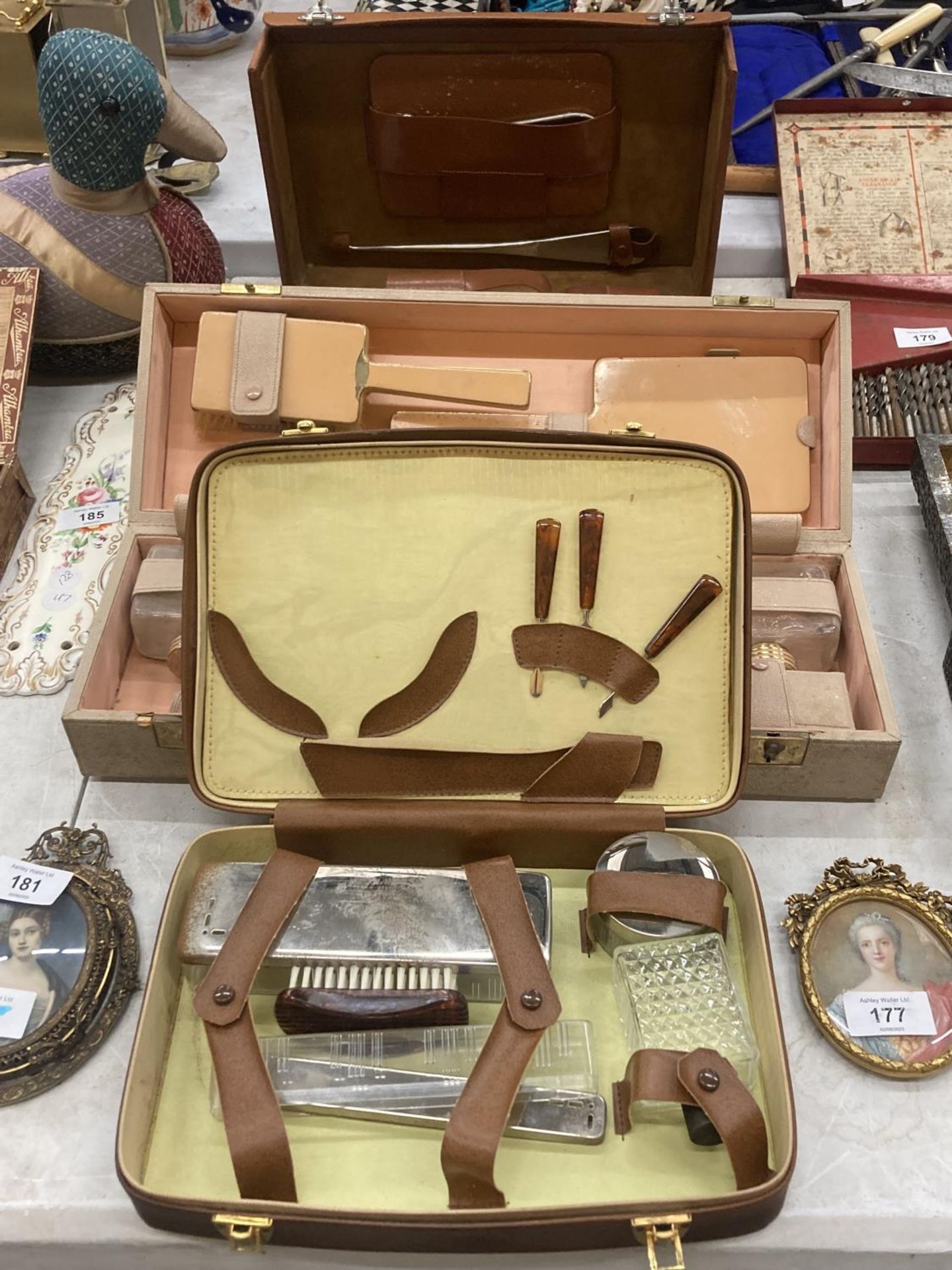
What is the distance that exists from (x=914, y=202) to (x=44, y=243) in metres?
1.81

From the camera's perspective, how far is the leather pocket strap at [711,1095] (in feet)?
3.79

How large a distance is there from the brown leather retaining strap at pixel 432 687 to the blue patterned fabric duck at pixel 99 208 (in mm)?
1074

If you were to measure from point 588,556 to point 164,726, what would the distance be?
0.62m

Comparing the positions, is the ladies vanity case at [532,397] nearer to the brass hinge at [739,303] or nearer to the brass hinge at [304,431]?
the brass hinge at [739,303]

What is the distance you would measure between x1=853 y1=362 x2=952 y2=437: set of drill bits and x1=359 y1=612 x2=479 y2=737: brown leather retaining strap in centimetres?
111

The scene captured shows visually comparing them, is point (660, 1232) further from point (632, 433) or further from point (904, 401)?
point (904, 401)

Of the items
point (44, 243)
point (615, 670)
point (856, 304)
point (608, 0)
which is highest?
point (608, 0)

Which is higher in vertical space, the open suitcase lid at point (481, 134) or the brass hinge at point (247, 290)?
the open suitcase lid at point (481, 134)

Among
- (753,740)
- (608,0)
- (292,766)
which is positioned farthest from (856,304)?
(292,766)

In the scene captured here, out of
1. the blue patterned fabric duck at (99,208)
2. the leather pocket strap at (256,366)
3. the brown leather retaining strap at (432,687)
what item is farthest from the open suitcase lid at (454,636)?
the blue patterned fabric duck at (99,208)

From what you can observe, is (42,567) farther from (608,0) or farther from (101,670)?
(608,0)

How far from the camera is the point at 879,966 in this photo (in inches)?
55.7

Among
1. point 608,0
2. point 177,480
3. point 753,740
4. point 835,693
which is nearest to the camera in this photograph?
point 753,740

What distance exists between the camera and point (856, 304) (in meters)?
2.31
